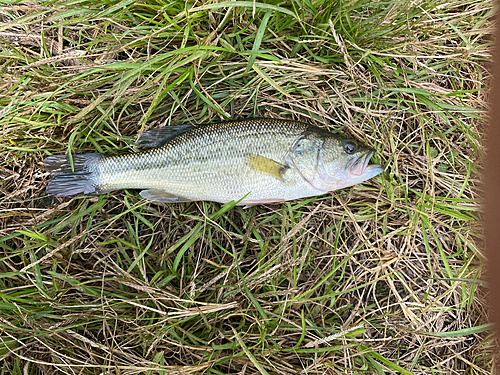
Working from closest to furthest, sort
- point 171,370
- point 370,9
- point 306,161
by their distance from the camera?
point 171,370 < point 306,161 < point 370,9

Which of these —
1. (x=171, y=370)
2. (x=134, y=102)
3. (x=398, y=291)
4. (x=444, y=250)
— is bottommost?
(x=171, y=370)

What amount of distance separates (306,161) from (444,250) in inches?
68.2

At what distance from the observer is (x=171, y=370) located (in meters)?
2.80

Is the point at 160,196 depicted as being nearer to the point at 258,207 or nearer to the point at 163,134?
the point at 163,134

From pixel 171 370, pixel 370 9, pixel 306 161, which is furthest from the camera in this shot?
A: pixel 370 9

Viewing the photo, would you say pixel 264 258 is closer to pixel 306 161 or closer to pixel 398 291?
pixel 306 161

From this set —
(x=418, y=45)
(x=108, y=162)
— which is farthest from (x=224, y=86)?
(x=418, y=45)

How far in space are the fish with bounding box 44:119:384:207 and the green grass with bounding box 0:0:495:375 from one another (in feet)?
0.65

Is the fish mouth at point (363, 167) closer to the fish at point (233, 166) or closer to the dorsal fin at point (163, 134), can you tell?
the fish at point (233, 166)

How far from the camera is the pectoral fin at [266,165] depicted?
2996 millimetres

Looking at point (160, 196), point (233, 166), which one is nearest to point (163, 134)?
point (160, 196)

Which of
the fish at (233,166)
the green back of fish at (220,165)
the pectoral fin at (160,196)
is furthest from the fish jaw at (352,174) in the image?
the pectoral fin at (160,196)

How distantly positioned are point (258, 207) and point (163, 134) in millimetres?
1187

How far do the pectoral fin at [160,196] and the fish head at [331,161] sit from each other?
Answer: 1161 millimetres
